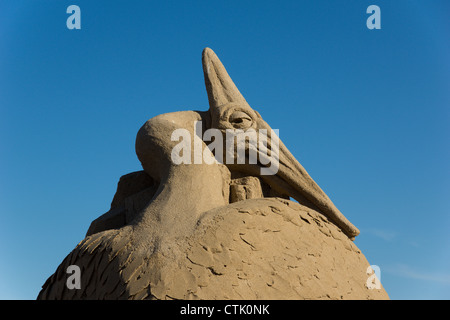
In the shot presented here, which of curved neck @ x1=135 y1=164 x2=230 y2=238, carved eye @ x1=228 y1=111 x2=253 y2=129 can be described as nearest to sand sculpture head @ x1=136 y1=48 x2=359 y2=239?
carved eye @ x1=228 y1=111 x2=253 y2=129

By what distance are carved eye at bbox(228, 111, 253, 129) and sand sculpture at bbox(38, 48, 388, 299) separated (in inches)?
0.4

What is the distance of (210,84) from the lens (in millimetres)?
6406

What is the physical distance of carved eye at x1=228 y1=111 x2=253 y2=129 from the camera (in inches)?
240

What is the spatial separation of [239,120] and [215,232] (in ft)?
4.88

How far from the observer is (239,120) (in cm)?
611

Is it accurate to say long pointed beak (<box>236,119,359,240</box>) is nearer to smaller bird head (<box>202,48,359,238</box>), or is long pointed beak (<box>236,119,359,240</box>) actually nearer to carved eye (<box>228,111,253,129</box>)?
smaller bird head (<box>202,48,359,238</box>)

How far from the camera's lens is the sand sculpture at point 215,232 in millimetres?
4777

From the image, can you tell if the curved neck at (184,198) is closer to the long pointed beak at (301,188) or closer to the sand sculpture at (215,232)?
the sand sculpture at (215,232)

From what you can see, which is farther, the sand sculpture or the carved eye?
the carved eye

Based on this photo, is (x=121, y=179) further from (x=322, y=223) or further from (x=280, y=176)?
(x=322, y=223)

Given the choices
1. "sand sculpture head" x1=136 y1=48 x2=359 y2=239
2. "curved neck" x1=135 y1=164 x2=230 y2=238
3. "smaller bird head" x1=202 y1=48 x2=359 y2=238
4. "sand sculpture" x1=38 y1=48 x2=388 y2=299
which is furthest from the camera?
"smaller bird head" x1=202 y1=48 x2=359 y2=238

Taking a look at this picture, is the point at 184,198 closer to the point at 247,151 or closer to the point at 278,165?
the point at 247,151
